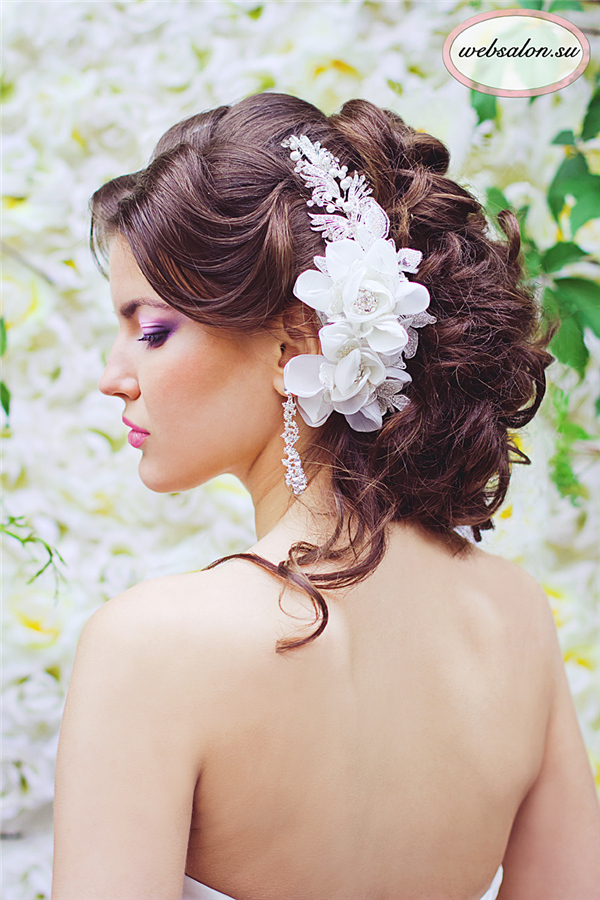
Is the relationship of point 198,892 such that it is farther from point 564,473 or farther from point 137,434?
point 564,473

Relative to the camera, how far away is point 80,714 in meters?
0.72

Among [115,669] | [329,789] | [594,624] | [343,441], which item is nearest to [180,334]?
[343,441]

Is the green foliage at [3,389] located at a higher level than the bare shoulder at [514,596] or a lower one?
higher

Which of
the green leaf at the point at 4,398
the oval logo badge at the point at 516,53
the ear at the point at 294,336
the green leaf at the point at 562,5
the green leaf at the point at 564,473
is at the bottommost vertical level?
the green leaf at the point at 564,473

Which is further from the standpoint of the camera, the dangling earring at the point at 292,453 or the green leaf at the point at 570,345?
the green leaf at the point at 570,345

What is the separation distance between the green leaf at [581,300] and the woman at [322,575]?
0.49m

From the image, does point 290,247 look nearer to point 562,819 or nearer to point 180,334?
point 180,334

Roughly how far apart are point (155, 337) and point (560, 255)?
0.98 m

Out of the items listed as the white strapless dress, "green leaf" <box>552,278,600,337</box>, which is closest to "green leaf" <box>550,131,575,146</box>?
"green leaf" <box>552,278,600,337</box>

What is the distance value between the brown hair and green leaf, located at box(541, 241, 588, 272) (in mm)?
498

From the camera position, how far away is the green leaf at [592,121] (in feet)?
5.05

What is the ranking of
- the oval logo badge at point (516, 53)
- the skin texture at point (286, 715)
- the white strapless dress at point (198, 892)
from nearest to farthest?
the skin texture at point (286, 715) < the white strapless dress at point (198, 892) < the oval logo badge at point (516, 53)

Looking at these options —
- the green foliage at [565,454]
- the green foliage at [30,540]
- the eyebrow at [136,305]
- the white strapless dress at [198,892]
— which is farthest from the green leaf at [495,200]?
the white strapless dress at [198,892]

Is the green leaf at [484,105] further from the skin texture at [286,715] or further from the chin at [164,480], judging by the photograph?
the chin at [164,480]
